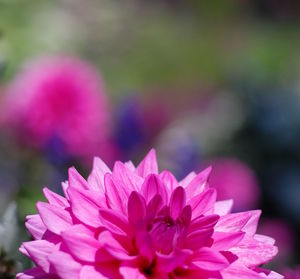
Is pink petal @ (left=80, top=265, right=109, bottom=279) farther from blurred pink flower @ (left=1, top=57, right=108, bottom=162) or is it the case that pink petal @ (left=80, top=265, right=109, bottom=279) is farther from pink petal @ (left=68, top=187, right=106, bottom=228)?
blurred pink flower @ (left=1, top=57, right=108, bottom=162)

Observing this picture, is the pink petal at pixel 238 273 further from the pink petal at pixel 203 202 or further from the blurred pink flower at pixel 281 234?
the blurred pink flower at pixel 281 234

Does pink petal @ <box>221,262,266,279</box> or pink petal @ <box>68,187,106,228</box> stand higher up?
pink petal @ <box>68,187,106,228</box>

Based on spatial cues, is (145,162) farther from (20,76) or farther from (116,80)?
(116,80)

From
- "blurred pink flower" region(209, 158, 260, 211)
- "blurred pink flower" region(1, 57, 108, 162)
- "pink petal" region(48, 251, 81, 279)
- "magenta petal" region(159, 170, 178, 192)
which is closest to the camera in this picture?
"pink petal" region(48, 251, 81, 279)

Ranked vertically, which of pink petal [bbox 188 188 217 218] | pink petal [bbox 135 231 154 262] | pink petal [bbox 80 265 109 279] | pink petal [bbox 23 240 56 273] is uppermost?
pink petal [bbox 188 188 217 218]

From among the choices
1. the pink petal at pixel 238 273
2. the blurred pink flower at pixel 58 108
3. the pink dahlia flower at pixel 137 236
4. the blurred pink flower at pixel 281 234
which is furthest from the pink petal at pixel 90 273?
the blurred pink flower at pixel 281 234

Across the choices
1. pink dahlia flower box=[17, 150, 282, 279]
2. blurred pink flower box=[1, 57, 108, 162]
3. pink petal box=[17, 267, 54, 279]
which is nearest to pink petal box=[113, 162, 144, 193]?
pink dahlia flower box=[17, 150, 282, 279]

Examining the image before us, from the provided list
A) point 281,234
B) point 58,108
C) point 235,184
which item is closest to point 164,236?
point 58,108
